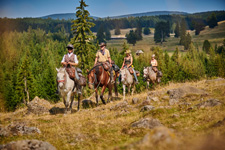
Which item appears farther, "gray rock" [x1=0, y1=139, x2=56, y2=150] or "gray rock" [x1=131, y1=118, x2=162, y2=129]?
"gray rock" [x1=131, y1=118, x2=162, y2=129]

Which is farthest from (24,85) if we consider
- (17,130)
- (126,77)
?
(17,130)

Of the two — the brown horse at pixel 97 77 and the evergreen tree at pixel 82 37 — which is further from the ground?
the evergreen tree at pixel 82 37

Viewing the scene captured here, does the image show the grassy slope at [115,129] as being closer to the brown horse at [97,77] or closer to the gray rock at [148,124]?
the gray rock at [148,124]

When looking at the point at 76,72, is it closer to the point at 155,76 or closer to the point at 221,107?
the point at 221,107

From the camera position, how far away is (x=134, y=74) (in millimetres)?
18422

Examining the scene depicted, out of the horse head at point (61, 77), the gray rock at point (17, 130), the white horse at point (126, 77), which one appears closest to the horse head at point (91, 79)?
the horse head at point (61, 77)

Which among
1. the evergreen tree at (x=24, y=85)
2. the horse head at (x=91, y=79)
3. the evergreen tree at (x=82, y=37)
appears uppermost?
the evergreen tree at (x=82, y=37)

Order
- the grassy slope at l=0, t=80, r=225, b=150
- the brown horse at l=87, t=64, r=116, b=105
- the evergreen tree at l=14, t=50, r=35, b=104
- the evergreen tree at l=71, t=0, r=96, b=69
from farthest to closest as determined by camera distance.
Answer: the evergreen tree at l=14, t=50, r=35, b=104
the evergreen tree at l=71, t=0, r=96, b=69
the brown horse at l=87, t=64, r=116, b=105
the grassy slope at l=0, t=80, r=225, b=150

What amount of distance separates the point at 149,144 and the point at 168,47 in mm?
179572

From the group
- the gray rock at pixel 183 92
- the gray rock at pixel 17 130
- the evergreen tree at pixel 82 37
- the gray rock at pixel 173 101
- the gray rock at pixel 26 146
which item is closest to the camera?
the gray rock at pixel 26 146

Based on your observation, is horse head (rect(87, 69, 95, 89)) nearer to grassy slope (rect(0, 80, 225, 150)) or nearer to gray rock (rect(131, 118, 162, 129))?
grassy slope (rect(0, 80, 225, 150))

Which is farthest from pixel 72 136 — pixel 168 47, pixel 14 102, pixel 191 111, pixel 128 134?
pixel 168 47

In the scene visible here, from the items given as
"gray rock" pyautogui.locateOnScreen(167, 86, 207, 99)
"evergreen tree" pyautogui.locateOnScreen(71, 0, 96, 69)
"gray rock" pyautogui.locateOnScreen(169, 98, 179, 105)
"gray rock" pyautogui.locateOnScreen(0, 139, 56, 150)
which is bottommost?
"gray rock" pyautogui.locateOnScreen(169, 98, 179, 105)

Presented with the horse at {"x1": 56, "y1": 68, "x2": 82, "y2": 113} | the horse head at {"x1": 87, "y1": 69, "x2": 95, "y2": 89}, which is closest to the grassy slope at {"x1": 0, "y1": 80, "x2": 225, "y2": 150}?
the horse at {"x1": 56, "y1": 68, "x2": 82, "y2": 113}
